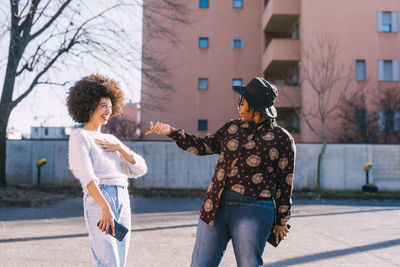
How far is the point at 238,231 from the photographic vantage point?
9.39ft

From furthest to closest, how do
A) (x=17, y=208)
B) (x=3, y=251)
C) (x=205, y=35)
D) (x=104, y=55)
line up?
(x=205, y=35) → (x=104, y=55) → (x=17, y=208) → (x=3, y=251)

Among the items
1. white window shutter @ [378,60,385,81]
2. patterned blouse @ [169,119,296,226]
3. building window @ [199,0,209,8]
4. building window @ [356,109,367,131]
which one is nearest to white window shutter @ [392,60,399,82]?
white window shutter @ [378,60,385,81]

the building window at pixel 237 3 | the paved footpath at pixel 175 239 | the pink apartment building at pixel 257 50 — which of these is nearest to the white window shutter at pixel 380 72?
the pink apartment building at pixel 257 50

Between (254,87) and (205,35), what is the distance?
2604cm

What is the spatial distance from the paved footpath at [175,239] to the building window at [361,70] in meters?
13.7

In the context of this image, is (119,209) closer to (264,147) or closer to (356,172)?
(264,147)

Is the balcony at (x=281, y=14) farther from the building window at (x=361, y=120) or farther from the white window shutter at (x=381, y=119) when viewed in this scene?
the white window shutter at (x=381, y=119)

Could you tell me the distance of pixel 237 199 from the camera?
288cm

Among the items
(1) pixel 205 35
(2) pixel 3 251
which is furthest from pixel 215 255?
(1) pixel 205 35

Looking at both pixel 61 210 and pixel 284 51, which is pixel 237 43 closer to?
pixel 284 51

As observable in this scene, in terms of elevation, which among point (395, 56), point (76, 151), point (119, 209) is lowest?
point (119, 209)

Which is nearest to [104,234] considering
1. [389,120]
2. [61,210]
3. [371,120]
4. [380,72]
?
[61,210]

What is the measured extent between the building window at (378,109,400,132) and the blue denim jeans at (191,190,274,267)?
21.2 meters

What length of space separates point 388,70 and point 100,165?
2385 cm
